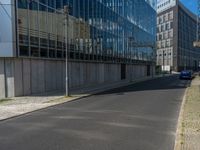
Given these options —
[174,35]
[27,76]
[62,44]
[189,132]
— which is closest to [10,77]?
[27,76]

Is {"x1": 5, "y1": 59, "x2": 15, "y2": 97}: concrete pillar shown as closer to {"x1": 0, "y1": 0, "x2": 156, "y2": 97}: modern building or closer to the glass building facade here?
{"x1": 0, "y1": 0, "x2": 156, "y2": 97}: modern building

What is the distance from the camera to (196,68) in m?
147

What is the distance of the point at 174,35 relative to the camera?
120 metres

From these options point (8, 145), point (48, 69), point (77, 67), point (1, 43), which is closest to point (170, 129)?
point (8, 145)

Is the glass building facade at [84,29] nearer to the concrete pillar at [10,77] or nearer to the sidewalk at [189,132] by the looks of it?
the concrete pillar at [10,77]

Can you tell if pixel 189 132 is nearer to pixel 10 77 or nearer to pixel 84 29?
pixel 10 77

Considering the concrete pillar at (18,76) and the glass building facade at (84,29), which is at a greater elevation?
the glass building facade at (84,29)

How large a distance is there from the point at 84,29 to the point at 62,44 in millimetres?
6548

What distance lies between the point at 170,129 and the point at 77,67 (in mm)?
23523

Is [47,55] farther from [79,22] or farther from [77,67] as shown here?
A: [79,22]

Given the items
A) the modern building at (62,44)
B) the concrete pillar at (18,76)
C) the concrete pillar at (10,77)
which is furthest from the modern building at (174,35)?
the concrete pillar at (10,77)

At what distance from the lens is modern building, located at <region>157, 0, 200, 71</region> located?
119m

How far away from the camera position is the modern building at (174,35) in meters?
119

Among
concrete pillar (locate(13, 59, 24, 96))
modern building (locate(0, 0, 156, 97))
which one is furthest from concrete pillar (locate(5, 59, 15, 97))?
concrete pillar (locate(13, 59, 24, 96))
